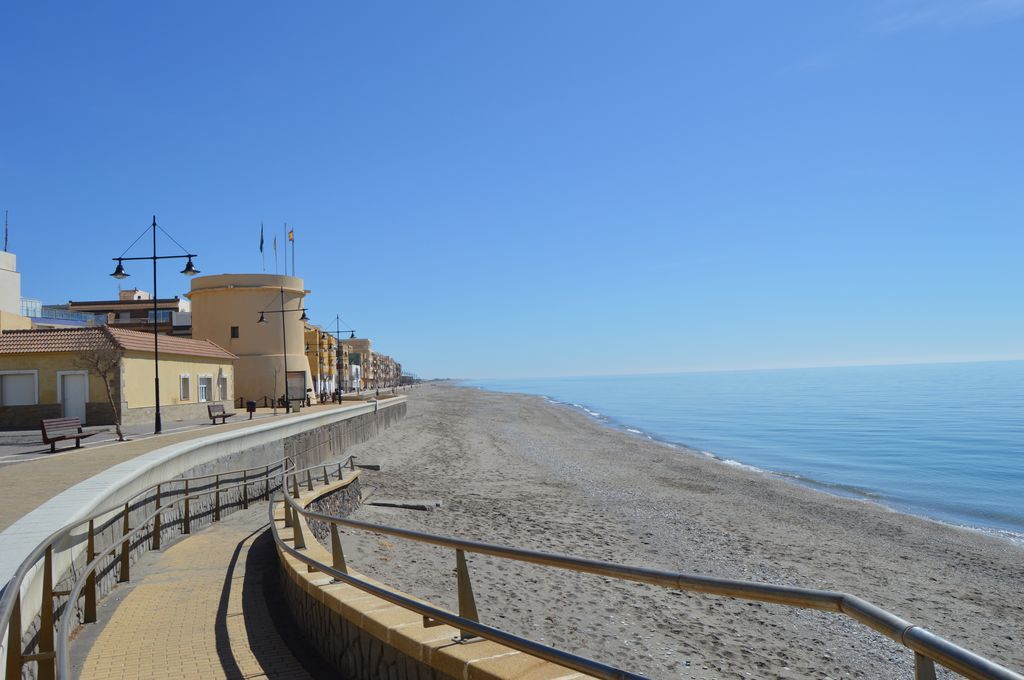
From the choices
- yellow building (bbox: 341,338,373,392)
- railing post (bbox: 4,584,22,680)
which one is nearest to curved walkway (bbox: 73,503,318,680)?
railing post (bbox: 4,584,22,680)

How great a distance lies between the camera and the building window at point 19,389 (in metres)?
25.1

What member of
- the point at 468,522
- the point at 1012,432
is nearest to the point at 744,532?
the point at 468,522

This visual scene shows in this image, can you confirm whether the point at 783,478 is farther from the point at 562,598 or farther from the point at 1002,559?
the point at 562,598

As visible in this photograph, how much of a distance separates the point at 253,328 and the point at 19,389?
1969 centimetres

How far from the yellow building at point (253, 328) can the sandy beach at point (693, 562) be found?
16286 millimetres

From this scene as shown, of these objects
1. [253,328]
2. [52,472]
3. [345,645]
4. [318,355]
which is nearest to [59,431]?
[52,472]

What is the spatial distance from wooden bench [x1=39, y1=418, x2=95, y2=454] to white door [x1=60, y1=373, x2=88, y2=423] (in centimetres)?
746

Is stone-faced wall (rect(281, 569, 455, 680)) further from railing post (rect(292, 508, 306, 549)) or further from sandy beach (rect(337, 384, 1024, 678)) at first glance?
sandy beach (rect(337, 384, 1024, 678))

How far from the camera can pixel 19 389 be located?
25188 millimetres

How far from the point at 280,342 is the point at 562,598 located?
37.1 meters

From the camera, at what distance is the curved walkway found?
5.44 m

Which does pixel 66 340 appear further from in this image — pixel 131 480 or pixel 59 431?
pixel 131 480

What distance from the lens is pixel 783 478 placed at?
29.8 m

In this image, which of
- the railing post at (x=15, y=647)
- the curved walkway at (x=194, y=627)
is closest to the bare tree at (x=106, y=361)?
the curved walkway at (x=194, y=627)
